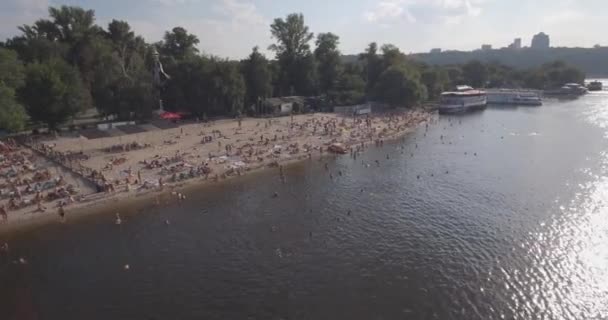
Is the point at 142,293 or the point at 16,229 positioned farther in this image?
the point at 16,229

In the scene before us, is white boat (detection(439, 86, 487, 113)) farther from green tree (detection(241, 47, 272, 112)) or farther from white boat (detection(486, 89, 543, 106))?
green tree (detection(241, 47, 272, 112))

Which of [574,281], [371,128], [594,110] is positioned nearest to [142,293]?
[574,281]

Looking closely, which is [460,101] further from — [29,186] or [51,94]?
[29,186]

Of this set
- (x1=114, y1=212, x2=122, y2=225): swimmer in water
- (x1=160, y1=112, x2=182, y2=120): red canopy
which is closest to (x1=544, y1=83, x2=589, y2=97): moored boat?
(x1=160, y1=112, x2=182, y2=120): red canopy

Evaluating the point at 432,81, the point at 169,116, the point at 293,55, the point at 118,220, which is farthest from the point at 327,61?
the point at 118,220

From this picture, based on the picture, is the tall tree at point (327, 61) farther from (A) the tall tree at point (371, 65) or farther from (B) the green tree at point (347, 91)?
(A) the tall tree at point (371, 65)

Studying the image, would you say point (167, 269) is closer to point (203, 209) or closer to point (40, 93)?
point (203, 209)
